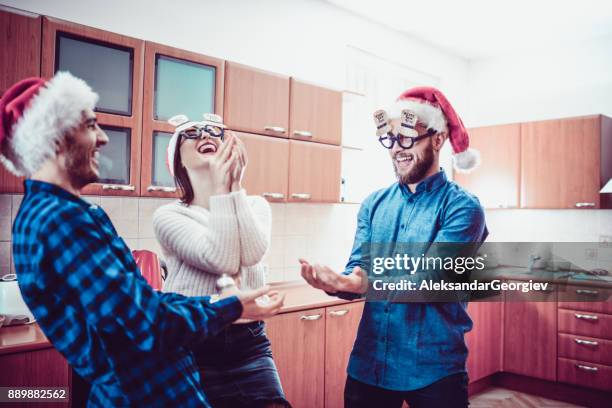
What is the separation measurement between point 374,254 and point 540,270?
2910mm

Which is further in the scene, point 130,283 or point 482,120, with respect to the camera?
point 482,120

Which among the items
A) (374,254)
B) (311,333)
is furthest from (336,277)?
(311,333)

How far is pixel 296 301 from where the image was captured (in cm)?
282

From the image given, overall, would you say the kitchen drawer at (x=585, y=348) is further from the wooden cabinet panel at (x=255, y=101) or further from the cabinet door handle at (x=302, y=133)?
the wooden cabinet panel at (x=255, y=101)

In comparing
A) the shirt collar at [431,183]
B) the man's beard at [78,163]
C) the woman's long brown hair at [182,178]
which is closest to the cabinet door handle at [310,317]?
the shirt collar at [431,183]

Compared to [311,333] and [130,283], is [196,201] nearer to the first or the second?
[130,283]

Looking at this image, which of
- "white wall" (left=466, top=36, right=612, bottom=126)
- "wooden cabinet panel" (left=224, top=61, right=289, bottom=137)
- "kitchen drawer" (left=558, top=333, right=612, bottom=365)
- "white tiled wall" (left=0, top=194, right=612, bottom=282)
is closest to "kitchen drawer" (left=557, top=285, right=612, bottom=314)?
"kitchen drawer" (left=558, top=333, right=612, bottom=365)

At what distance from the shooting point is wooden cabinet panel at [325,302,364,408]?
2840 mm

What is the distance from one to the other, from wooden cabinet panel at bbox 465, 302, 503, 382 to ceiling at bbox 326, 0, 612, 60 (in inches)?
91.5

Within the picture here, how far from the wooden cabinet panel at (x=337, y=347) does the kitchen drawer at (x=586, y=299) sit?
1.86 metres

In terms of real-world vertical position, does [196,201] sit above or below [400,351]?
above

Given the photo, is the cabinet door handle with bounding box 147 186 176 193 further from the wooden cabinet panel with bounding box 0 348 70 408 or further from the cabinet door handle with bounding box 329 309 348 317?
the cabinet door handle with bounding box 329 309 348 317

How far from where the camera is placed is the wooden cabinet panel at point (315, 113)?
2920 mm

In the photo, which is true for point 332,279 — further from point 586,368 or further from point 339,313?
point 586,368
